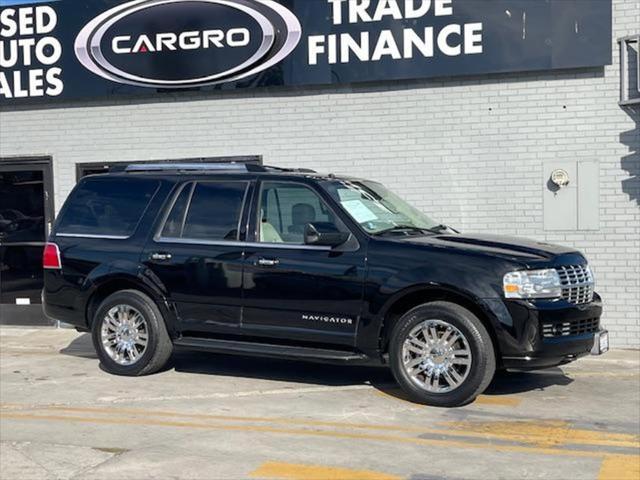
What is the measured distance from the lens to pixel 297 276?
803 centimetres

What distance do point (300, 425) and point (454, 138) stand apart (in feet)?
17.6

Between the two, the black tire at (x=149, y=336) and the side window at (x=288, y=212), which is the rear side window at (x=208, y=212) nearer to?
the side window at (x=288, y=212)

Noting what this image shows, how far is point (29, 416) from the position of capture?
7.41m

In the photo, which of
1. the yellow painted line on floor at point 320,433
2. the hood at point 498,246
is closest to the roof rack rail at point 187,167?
the hood at point 498,246

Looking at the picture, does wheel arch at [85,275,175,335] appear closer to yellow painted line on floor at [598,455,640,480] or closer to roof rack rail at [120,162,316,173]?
roof rack rail at [120,162,316,173]

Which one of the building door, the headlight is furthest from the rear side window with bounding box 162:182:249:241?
the building door

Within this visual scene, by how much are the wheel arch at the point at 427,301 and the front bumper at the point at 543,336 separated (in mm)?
157

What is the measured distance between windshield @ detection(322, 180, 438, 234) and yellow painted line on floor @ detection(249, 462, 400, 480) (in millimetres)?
2646

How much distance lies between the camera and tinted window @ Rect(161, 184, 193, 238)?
344 inches

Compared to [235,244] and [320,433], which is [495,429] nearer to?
[320,433]

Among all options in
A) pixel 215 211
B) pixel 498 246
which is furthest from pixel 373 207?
pixel 215 211

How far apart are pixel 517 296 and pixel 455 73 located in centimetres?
460

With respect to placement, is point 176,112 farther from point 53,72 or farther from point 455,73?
point 455,73

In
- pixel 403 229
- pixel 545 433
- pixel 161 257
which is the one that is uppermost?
pixel 403 229
